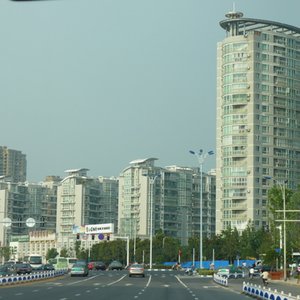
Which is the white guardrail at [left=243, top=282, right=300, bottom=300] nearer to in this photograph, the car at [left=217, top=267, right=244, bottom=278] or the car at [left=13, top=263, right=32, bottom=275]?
the car at [left=217, top=267, right=244, bottom=278]

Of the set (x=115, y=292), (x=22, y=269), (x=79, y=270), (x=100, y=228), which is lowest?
(x=22, y=269)

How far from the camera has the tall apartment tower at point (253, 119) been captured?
159625 millimetres

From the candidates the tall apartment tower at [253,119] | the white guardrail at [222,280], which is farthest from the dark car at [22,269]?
the tall apartment tower at [253,119]

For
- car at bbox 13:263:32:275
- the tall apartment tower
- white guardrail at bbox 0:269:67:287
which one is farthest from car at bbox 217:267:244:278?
the tall apartment tower

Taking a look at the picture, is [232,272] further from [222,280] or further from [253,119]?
[253,119]

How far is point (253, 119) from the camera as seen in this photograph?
160 meters

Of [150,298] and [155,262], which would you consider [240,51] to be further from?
[150,298]

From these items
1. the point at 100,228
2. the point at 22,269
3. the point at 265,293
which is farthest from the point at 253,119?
the point at 265,293

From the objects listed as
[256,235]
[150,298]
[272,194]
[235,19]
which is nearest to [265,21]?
[235,19]

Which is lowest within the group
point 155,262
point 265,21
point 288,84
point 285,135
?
point 155,262

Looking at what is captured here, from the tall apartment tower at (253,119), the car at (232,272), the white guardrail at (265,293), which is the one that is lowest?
the car at (232,272)

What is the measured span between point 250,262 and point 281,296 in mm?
111969

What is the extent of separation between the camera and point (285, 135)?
164500mm

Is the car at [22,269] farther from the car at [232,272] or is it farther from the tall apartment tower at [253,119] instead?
the tall apartment tower at [253,119]
